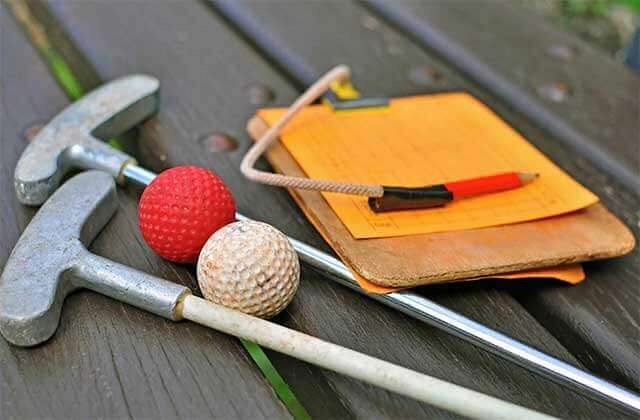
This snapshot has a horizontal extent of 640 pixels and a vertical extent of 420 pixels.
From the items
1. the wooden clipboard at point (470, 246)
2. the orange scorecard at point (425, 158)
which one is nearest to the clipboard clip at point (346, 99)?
the orange scorecard at point (425, 158)

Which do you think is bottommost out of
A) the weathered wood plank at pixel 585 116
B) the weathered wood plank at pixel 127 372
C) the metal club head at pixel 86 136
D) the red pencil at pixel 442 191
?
the weathered wood plank at pixel 585 116

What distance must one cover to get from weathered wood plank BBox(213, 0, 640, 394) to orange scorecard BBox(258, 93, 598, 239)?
72mm

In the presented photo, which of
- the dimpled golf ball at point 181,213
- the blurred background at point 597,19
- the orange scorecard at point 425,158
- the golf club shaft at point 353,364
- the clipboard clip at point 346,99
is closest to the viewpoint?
the golf club shaft at point 353,364

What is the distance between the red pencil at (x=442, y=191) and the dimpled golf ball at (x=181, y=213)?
0.58ft

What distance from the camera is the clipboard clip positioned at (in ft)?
3.17

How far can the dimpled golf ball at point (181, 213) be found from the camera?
0.69 m

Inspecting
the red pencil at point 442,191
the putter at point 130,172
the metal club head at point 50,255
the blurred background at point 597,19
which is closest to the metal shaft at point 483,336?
the putter at point 130,172

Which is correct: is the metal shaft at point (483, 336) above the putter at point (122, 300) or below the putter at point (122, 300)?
below

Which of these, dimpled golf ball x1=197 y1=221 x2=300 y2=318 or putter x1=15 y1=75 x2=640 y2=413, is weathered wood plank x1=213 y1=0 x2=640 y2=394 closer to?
putter x1=15 y1=75 x2=640 y2=413

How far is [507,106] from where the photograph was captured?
107 centimetres

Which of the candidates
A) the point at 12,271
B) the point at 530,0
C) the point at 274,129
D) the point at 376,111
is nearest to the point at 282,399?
the point at 12,271

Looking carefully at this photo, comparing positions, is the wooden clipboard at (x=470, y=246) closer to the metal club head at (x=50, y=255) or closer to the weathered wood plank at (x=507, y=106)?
the weathered wood plank at (x=507, y=106)

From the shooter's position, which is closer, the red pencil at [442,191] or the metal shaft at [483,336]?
the metal shaft at [483,336]

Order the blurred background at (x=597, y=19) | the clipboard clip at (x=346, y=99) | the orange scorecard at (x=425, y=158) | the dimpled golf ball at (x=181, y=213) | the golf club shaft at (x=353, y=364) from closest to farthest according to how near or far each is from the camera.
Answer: the golf club shaft at (x=353, y=364) < the dimpled golf ball at (x=181, y=213) < the orange scorecard at (x=425, y=158) < the clipboard clip at (x=346, y=99) < the blurred background at (x=597, y=19)
